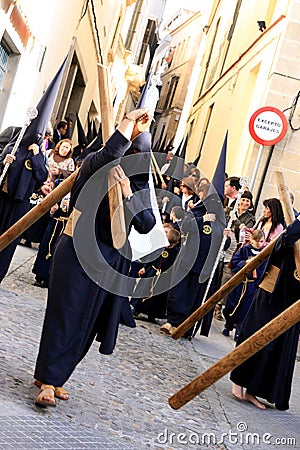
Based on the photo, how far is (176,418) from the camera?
612 cm

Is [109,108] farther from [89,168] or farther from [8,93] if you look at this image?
[8,93]

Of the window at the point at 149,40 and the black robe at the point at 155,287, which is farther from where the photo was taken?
the window at the point at 149,40

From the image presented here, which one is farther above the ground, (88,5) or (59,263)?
(88,5)

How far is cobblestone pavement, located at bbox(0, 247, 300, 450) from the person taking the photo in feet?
16.4

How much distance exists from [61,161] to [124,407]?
5789mm

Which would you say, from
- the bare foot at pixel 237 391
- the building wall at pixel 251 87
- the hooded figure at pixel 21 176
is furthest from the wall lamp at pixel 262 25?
the bare foot at pixel 237 391

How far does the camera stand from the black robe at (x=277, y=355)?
7324 millimetres

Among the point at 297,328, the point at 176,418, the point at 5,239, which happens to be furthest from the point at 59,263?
the point at 297,328

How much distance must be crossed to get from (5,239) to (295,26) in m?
12.3

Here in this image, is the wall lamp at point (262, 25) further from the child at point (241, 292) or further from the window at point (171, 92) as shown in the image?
the window at point (171, 92)

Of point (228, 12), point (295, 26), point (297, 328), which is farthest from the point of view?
point (228, 12)

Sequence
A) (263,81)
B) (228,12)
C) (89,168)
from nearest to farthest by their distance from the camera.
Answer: (89,168) < (263,81) < (228,12)

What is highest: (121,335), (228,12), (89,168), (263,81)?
(228,12)

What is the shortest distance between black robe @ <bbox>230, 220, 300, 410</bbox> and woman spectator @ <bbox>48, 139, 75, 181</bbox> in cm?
409
